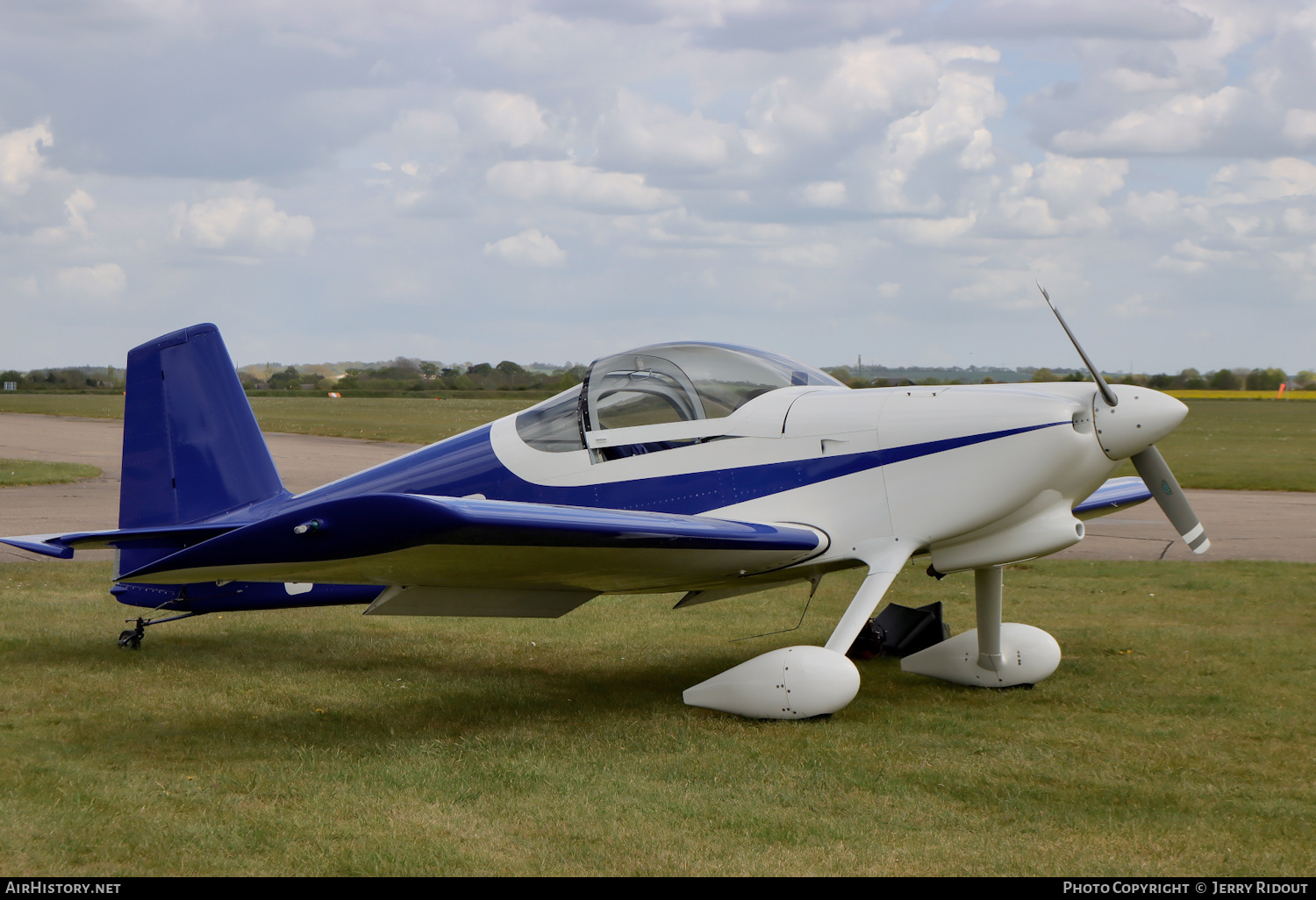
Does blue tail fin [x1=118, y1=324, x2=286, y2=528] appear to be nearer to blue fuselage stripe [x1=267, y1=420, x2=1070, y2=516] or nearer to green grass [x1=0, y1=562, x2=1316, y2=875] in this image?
blue fuselage stripe [x1=267, y1=420, x2=1070, y2=516]

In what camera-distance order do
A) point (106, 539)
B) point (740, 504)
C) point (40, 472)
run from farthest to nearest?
point (40, 472) → point (740, 504) → point (106, 539)

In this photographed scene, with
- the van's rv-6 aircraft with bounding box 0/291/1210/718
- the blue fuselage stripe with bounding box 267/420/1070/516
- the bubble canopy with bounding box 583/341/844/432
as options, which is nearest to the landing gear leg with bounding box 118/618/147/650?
the van's rv-6 aircraft with bounding box 0/291/1210/718

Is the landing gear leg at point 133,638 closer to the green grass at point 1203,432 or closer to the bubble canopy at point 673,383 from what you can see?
the bubble canopy at point 673,383

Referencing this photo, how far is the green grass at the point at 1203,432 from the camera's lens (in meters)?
22.4

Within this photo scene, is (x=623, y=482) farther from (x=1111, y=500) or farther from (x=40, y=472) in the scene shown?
(x=40, y=472)

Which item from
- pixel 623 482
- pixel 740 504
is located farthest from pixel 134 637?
pixel 740 504

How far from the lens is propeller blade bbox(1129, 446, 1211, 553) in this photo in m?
6.35

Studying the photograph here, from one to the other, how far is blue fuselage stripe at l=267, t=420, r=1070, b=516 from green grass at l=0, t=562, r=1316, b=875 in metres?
1.20

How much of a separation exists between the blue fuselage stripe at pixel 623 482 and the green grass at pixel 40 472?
14619 mm

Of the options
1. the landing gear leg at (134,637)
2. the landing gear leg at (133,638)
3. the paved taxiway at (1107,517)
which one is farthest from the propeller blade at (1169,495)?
the landing gear leg at (133,638)

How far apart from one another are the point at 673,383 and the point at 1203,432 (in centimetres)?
4073

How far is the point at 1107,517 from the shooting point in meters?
16.6

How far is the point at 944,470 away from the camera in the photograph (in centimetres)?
593
